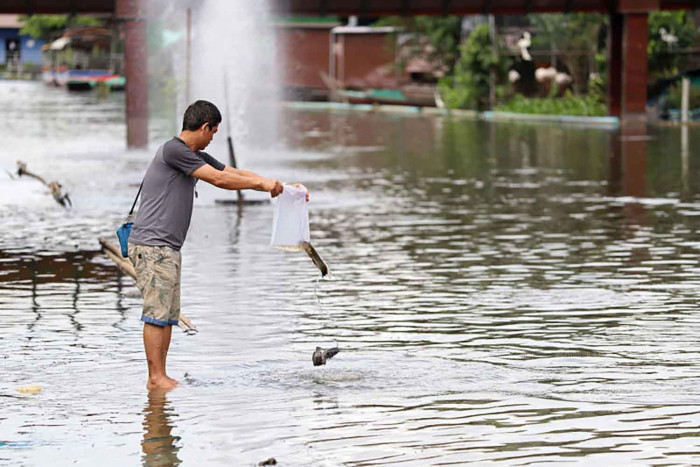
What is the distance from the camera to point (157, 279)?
31.1 feet

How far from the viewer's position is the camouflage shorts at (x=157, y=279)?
373 inches

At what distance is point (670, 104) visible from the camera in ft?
185

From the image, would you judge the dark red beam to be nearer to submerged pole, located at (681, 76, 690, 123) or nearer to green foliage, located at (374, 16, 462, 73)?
submerged pole, located at (681, 76, 690, 123)

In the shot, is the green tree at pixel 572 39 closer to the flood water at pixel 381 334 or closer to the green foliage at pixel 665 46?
the green foliage at pixel 665 46

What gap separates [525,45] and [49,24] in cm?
6842

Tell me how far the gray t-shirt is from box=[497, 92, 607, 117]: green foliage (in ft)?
162

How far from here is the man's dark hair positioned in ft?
31.3

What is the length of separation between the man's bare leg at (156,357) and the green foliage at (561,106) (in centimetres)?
4967

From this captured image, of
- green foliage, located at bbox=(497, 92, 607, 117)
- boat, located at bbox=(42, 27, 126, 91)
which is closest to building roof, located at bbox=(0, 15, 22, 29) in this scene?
boat, located at bbox=(42, 27, 126, 91)

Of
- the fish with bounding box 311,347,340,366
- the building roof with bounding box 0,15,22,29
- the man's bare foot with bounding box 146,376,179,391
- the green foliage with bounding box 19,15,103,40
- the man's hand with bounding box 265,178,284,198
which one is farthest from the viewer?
the building roof with bounding box 0,15,22,29

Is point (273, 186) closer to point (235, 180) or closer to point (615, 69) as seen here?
point (235, 180)

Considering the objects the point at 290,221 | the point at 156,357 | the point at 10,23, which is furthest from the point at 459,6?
the point at 10,23

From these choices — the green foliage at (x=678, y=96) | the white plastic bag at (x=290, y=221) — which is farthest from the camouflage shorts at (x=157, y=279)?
the green foliage at (x=678, y=96)

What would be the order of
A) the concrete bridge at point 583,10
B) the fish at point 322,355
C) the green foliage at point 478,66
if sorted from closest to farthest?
1. the fish at point 322,355
2. the concrete bridge at point 583,10
3. the green foliage at point 478,66
